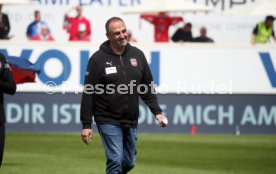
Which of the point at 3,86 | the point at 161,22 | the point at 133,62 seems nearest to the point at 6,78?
the point at 3,86

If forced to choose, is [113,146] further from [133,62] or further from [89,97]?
[133,62]

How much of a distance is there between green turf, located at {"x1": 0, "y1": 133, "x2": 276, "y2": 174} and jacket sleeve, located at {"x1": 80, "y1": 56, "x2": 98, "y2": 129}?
15.8ft

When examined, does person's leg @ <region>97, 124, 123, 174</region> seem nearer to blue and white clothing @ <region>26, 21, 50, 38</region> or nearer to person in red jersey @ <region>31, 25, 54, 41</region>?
person in red jersey @ <region>31, 25, 54, 41</region>

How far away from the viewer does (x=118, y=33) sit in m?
12.5

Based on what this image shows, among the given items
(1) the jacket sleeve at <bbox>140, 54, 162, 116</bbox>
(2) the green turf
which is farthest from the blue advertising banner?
(1) the jacket sleeve at <bbox>140, 54, 162, 116</bbox>

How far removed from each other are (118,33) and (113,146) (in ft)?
4.18

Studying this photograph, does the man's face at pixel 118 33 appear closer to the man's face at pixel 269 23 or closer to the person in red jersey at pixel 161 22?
the person in red jersey at pixel 161 22

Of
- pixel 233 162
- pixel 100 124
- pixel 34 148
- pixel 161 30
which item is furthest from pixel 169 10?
pixel 100 124

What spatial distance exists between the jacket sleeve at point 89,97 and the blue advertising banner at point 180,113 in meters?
13.8

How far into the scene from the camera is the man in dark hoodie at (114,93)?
12.6 meters

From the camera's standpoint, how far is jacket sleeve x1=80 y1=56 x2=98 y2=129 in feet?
41.3

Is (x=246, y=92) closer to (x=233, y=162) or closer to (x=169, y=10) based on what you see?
(x=169, y=10)

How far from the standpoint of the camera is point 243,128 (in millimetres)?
27078

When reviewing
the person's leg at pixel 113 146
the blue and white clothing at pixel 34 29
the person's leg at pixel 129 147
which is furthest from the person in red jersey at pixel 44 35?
the person's leg at pixel 113 146
